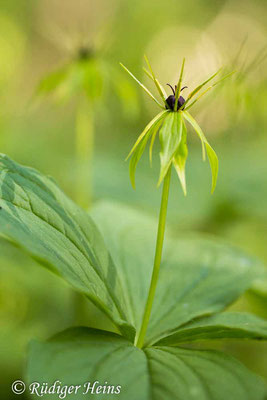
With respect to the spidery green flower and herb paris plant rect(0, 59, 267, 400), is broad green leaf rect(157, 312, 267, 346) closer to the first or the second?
herb paris plant rect(0, 59, 267, 400)

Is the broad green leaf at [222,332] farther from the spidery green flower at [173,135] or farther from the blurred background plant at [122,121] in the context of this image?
the blurred background plant at [122,121]

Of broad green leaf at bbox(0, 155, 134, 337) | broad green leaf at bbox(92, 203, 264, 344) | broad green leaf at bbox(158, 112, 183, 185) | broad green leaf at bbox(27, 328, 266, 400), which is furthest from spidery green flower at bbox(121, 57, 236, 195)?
broad green leaf at bbox(92, 203, 264, 344)

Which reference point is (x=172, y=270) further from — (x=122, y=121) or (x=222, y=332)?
(x=122, y=121)

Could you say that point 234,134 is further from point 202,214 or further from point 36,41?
point 36,41

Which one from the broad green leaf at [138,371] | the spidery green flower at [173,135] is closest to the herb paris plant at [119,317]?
the broad green leaf at [138,371]

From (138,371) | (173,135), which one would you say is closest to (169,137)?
(173,135)
